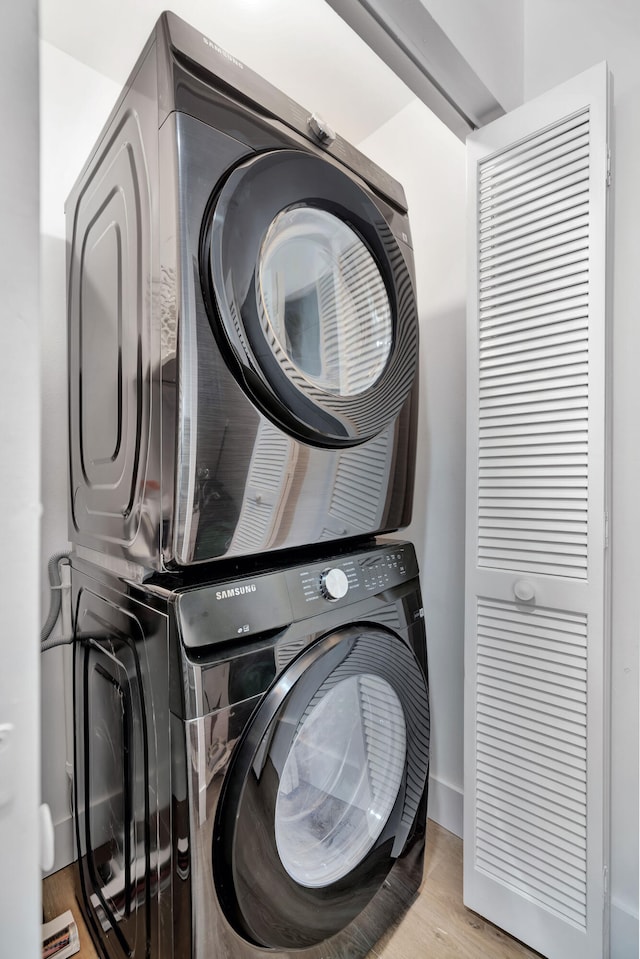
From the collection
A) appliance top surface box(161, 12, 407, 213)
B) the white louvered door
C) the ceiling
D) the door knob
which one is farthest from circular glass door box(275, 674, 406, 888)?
the ceiling

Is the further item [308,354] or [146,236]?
[308,354]

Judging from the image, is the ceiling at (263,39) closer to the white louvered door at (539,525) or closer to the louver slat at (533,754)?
the white louvered door at (539,525)

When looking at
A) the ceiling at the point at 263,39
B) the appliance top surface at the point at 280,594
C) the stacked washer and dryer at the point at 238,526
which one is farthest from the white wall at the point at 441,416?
the appliance top surface at the point at 280,594

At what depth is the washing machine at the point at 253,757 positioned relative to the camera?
84cm

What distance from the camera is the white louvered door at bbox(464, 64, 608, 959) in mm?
1151

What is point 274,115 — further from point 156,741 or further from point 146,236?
point 156,741

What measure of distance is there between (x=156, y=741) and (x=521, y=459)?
1.07 meters

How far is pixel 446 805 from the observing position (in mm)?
1718
